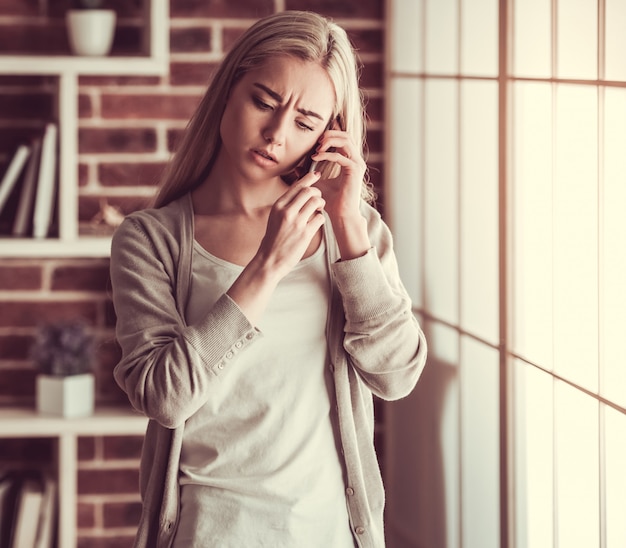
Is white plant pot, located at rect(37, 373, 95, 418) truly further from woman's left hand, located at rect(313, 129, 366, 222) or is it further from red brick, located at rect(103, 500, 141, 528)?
woman's left hand, located at rect(313, 129, 366, 222)

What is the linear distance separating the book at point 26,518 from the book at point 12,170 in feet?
2.64

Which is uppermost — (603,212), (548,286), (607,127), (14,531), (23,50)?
(23,50)

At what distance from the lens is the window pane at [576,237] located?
1737 mm

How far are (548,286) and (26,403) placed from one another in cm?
165

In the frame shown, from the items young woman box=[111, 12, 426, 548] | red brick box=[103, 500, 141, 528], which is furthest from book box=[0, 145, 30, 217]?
young woman box=[111, 12, 426, 548]

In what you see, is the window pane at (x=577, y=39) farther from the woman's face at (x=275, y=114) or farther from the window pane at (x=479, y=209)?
the woman's face at (x=275, y=114)

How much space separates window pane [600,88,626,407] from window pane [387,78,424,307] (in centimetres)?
107

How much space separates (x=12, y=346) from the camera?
2.97m

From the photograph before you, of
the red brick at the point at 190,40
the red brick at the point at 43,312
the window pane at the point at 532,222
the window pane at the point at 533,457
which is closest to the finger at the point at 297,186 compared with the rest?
the window pane at the point at 532,222

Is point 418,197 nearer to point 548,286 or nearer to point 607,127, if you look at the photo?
point 548,286

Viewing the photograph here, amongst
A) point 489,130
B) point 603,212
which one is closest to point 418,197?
point 489,130

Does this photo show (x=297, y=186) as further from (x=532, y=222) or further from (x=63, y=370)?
(x=63, y=370)

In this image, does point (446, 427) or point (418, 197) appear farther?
point (418, 197)

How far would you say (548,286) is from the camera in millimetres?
1944
